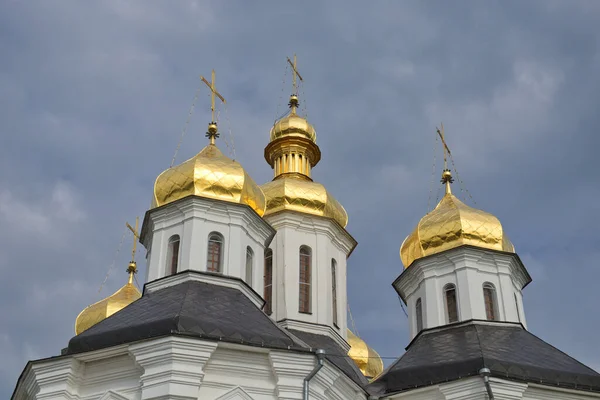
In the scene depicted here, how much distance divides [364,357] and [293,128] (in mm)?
6204

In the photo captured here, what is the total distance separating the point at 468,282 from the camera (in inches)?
697

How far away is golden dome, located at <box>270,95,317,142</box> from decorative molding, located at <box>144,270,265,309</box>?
24.2 feet

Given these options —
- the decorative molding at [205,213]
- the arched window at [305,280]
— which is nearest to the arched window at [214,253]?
the decorative molding at [205,213]

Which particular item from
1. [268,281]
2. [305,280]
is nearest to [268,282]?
[268,281]

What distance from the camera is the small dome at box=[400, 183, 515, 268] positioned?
18281 millimetres

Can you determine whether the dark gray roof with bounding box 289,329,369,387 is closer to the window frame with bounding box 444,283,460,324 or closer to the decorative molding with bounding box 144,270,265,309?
the decorative molding with bounding box 144,270,265,309

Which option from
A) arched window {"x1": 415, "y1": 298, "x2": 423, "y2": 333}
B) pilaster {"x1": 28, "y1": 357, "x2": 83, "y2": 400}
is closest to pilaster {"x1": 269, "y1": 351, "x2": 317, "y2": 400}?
pilaster {"x1": 28, "y1": 357, "x2": 83, "y2": 400}

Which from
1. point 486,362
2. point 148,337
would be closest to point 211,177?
point 148,337

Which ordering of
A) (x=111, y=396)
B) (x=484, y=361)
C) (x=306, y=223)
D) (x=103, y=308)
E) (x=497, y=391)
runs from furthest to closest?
(x=103, y=308), (x=306, y=223), (x=484, y=361), (x=497, y=391), (x=111, y=396)

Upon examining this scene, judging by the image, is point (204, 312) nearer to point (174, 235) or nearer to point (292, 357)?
point (292, 357)

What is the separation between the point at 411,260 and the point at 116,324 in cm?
726

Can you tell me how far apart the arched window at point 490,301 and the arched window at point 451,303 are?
0.59m

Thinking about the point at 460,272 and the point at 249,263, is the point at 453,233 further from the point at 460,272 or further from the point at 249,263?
the point at 249,263

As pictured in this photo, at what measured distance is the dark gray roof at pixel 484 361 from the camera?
14.6 metres
